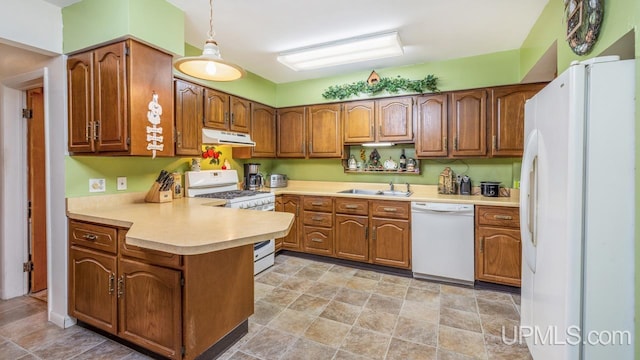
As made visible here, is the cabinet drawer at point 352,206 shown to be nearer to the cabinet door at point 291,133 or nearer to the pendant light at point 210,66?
the cabinet door at point 291,133

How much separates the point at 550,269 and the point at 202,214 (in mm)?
2128

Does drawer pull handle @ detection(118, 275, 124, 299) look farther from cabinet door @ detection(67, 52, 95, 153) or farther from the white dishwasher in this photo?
the white dishwasher

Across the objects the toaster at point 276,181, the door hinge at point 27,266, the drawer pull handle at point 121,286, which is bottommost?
the door hinge at point 27,266

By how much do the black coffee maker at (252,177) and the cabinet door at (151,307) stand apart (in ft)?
7.34

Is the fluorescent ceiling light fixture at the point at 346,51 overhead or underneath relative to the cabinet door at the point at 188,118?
overhead

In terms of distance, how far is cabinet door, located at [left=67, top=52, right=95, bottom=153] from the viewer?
2182 millimetres

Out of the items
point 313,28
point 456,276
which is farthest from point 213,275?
point 456,276

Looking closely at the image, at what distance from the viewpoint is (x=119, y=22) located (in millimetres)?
2029

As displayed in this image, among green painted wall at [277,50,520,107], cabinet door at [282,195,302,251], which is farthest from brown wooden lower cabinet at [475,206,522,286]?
cabinet door at [282,195,302,251]

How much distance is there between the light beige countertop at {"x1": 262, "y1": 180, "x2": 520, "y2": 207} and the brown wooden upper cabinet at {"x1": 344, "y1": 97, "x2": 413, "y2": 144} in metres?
0.67

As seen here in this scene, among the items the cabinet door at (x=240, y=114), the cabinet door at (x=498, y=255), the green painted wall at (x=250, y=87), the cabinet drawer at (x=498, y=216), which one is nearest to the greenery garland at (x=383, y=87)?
the green painted wall at (x=250, y=87)

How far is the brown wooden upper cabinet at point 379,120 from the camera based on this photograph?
3.55 m

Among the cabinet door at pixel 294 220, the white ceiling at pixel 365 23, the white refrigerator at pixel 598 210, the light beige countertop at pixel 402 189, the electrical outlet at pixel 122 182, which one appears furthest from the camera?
the cabinet door at pixel 294 220

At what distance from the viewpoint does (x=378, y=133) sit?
370 centimetres
